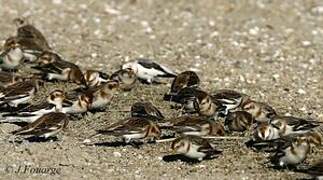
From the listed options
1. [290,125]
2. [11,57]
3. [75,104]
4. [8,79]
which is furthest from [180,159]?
[11,57]

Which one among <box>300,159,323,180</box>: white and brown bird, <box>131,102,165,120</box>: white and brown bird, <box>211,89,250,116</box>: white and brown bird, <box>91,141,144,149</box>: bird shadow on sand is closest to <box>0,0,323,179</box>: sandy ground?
<box>91,141,144,149</box>: bird shadow on sand

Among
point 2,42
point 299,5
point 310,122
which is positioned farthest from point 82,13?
point 310,122

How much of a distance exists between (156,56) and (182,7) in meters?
4.08

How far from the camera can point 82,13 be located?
1964 centimetres

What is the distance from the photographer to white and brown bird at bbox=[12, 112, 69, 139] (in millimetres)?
11320

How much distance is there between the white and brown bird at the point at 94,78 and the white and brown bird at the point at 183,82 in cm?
99

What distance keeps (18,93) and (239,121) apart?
9.35 ft

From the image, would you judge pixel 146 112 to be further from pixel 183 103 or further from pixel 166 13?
pixel 166 13

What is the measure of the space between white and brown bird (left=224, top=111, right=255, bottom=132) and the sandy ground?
40 centimetres

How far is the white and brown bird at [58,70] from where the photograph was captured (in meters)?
13.9

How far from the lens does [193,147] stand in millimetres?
10922

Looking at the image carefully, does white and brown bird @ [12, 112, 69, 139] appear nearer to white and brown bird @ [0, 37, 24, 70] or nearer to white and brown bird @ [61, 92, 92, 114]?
white and brown bird @ [61, 92, 92, 114]

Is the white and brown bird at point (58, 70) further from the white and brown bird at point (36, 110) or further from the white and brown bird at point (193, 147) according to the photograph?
the white and brown bird at point (193, 147)

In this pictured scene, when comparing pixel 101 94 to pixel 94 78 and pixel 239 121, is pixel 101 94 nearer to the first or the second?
pixel 94 78
